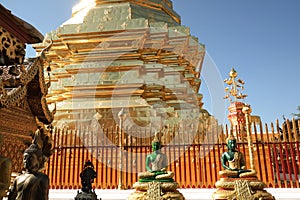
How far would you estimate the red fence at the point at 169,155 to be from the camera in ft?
21.4

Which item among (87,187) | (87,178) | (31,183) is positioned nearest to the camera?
(31,183)

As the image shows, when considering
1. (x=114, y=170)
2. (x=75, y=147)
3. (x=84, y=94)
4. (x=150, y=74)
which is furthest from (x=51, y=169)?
(x=150, y=74)

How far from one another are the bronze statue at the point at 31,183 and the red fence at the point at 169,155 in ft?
15.1

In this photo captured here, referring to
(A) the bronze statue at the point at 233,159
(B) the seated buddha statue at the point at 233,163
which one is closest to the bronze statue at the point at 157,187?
(B) the seated buddha statue at the point at 233,163

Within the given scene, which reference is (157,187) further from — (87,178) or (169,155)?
(169,155)

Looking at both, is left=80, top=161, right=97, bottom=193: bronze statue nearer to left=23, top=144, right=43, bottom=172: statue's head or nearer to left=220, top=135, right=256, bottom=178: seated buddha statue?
left=23, top=144, right=43, bottom=172: statue's head

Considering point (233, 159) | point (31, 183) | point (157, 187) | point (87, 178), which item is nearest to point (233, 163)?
point (233, 159)

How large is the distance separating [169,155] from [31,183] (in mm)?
5025

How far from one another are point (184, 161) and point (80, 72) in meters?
7.01

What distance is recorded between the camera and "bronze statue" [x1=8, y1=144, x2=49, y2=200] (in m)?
2.07

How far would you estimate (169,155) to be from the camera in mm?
6793

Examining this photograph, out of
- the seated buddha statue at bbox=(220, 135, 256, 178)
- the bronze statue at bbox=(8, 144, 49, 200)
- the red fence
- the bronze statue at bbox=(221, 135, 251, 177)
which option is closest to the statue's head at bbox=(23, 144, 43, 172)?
the bronze statue at bbox=(8, 144, 49, 200)

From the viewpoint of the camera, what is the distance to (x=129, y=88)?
35.1 ft

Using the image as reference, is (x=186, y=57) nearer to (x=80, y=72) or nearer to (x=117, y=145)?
(x=80, y=72)
